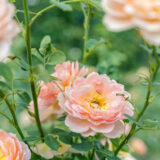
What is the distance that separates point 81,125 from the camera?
0.51 metres

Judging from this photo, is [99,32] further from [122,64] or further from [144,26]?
[144,26]

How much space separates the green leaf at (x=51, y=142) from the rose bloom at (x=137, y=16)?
0.78ft

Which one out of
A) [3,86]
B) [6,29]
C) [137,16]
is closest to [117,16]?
[137,16]

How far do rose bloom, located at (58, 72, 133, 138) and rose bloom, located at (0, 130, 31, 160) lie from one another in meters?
0.08

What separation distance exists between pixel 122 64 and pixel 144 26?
335cm

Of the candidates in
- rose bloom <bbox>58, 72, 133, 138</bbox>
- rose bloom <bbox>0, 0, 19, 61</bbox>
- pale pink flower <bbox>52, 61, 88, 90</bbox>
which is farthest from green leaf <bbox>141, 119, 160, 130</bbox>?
rose bloom <bbox>0, 0, 19, 61</bbox>

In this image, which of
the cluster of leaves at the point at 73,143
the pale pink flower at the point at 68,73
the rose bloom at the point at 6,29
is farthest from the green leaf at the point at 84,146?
the rose bloom at the point at 6,29

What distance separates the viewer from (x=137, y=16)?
0.35 metres

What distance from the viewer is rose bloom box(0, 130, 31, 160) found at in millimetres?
502

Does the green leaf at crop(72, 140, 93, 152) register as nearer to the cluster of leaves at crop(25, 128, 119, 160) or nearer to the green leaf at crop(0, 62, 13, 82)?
the cluster of leaves at crop(25, 128, 119, 160)

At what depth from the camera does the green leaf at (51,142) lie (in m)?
0.52

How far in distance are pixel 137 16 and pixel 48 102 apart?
28cm

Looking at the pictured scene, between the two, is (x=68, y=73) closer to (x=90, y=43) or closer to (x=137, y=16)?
(x=90, y=43)

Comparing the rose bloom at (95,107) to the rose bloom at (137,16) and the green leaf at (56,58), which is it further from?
the rose bloom at (137,16)
